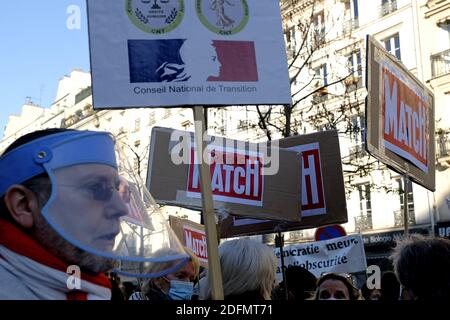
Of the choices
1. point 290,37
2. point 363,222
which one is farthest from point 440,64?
point 363,222

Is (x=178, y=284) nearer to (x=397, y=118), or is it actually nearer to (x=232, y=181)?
(x=232, y=181)

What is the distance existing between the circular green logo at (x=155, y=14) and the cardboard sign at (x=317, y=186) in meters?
2.11

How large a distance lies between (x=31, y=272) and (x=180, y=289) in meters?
2.56

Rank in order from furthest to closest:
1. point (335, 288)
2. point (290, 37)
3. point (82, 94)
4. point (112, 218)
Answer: point (82, 94)
point (290, 37)
point (335, 288)
point (112, 218)

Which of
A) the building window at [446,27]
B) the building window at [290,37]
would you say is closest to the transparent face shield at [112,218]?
the building window at [290,37]

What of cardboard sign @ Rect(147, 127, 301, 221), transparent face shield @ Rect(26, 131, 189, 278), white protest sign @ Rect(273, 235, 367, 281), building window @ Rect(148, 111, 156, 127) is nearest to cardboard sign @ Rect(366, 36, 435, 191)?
cardboard sign @ Rect(147, 127, 301, 221)

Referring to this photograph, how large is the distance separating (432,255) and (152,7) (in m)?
Result: 1.72

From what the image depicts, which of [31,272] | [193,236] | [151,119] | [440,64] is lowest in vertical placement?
[193,236]

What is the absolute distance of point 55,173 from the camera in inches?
51.5

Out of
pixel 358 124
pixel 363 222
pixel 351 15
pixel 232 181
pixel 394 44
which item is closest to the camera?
pixel 232 181

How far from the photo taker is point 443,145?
21.1 metres


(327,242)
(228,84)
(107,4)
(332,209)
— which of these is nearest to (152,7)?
(107,4)

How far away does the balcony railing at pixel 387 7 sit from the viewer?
23328mm

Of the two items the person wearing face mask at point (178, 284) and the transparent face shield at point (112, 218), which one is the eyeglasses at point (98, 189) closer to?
the transparent face shield at point (112, 218)
